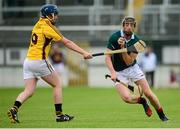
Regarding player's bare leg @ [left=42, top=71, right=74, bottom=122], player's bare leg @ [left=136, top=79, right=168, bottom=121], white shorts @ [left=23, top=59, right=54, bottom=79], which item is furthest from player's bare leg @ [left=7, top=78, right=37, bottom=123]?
player's bare leg @ [left=136, top=79, right=168, bottom=121]

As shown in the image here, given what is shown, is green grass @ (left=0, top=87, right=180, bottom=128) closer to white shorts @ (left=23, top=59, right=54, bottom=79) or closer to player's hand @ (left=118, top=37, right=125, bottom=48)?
white shorts @ (left=23, top=59, right=54, bottom=79)

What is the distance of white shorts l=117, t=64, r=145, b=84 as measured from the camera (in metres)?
16.2

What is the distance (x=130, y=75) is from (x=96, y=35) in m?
21.2

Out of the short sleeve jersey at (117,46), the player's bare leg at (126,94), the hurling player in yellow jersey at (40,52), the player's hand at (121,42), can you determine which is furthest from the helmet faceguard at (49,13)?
the player's bare leg at (126,94)

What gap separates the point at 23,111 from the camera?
66.2ft

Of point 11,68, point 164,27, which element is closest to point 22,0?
point 11,68

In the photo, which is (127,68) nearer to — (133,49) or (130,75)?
(130,75)

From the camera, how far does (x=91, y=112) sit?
64.4ft

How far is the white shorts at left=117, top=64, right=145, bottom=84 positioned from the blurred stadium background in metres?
19.4

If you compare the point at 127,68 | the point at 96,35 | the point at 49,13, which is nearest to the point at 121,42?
the point at 127,68

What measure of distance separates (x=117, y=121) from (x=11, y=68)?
828 inches

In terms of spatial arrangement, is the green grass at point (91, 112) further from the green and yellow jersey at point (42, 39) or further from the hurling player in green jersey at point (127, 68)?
the green and yellow jersey at point (42, 39)

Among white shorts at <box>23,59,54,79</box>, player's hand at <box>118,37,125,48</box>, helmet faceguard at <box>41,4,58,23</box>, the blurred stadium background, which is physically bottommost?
the blurred stadium background

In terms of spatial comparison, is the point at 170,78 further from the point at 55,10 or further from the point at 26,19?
the point at 55,10
